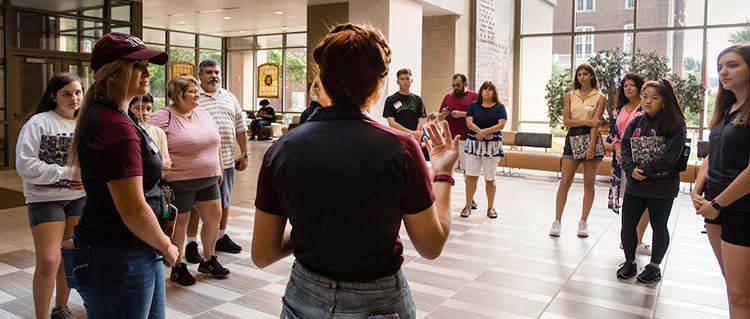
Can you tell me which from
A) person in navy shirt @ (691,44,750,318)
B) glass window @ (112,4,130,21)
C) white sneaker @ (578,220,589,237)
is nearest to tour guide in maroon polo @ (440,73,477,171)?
white sneaker @ (578,220,589,237)

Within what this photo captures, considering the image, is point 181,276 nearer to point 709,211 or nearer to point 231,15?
point 709,211

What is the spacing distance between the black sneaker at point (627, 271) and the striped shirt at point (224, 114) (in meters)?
3.11

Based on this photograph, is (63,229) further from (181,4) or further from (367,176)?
(181,4)

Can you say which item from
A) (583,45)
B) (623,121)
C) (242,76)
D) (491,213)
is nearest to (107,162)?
(623,121)

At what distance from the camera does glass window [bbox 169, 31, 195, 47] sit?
18.6m

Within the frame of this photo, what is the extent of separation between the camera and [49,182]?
9.52 feet

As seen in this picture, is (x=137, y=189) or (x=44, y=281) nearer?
(x=137, y=189)

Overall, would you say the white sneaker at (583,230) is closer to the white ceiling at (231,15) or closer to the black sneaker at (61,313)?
the black sneaker at (61,313)

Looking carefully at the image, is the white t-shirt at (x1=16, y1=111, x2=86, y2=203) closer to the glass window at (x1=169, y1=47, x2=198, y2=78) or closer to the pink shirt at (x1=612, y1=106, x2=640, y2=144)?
the pink shirt at (x1=612, y1=106, x2=640, y2=144)

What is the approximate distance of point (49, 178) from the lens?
290 centimetres

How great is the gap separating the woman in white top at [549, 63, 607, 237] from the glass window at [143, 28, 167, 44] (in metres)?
15.7

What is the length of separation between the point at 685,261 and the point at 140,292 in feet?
14.7

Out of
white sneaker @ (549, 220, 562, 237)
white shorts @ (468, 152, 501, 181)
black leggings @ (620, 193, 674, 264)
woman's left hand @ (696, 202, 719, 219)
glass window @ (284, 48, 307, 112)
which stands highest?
glass window @ (284, 48, 307, 112)

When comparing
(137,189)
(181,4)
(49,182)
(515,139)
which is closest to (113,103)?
(137,189)
